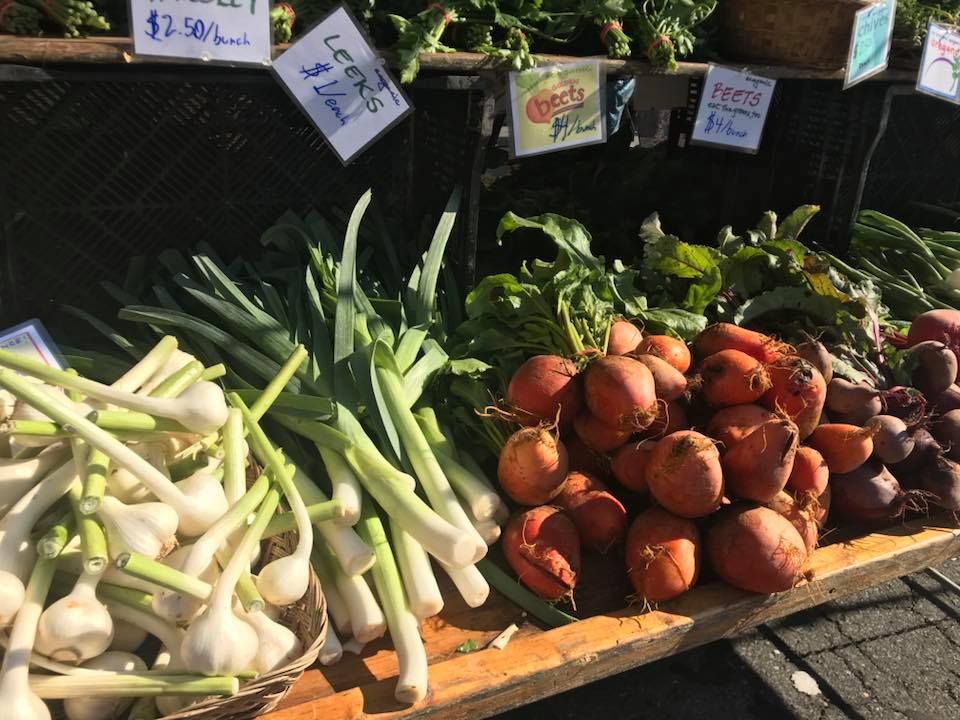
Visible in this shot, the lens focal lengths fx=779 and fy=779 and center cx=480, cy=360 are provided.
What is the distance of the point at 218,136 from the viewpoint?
1.95 meters

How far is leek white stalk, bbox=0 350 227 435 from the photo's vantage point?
1.30m

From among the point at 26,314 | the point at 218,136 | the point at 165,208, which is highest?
the point at 218,136

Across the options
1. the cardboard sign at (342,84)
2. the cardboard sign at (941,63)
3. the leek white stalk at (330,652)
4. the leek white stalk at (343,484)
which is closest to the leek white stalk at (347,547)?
the leek white stalk at (343,484)

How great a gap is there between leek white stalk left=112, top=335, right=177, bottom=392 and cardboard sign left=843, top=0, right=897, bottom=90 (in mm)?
1977

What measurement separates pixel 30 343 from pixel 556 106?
1351mm

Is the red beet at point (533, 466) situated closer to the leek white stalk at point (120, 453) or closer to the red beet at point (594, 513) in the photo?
the red beet at point (594, 513)

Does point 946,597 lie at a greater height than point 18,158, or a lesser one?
lesser

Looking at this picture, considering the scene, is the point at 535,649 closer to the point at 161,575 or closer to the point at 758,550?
the point at 758,550

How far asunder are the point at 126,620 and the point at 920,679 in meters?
2.21

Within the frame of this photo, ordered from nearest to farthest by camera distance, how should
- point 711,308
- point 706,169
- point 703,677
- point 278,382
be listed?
point 278,382 → point 711,308 → point 703,677 → point 706,169

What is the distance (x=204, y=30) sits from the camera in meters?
1.56

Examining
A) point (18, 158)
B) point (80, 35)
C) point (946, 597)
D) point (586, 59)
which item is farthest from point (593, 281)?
point (946, 597)

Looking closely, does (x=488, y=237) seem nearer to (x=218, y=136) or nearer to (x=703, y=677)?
(x=218, y=136)

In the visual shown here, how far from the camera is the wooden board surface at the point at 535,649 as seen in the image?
4.36 feet
